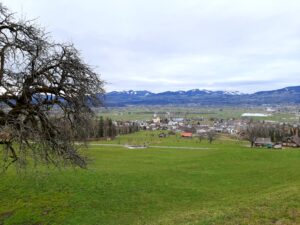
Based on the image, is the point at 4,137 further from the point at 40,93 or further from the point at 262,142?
the point at 262,142

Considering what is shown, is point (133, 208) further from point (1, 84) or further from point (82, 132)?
point (1, 84)

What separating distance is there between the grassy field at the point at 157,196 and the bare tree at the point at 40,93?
349 centimetres

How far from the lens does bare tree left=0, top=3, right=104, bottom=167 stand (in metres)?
12.4

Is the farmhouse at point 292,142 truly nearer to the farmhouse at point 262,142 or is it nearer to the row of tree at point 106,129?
the farmhouse at point 262,142

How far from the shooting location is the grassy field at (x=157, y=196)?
13680mm

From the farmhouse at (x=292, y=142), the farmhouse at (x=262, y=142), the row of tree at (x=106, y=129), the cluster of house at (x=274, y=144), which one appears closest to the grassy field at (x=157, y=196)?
the row of tree at (x=106, y=129)

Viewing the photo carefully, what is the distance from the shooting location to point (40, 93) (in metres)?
13.2

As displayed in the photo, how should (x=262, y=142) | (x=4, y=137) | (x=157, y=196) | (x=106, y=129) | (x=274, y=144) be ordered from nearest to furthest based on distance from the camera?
(x=4, y=137) → (x=157, y=196) → (x=274, y=144) → (x=262, y=142) → (x=106, y=129)

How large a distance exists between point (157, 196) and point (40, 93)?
1223cm

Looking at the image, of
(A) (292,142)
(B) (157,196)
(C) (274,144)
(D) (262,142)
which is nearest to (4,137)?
(B) (157,196)

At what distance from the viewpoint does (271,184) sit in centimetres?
2455

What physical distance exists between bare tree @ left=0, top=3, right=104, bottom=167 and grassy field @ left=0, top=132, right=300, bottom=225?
11.5 feet

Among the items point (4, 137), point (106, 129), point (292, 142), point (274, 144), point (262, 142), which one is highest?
point (4, 137)

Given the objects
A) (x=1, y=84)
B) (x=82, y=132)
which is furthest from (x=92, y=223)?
(x=1, y=84)
